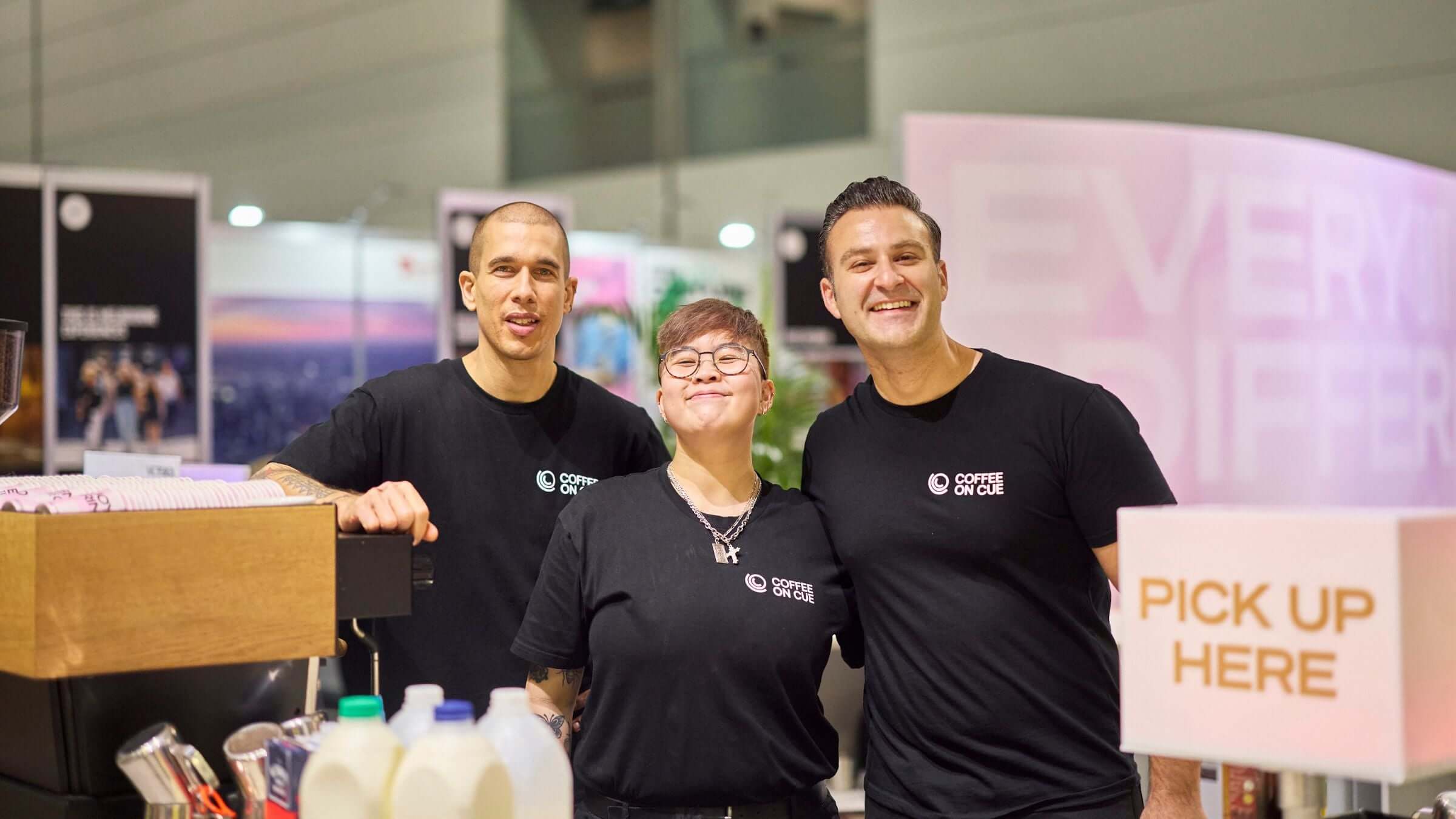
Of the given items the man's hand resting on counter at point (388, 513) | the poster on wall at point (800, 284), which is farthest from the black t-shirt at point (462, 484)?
the poster on wall at point (800, 284)

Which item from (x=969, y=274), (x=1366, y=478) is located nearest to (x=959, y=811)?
(x=969, y=274)

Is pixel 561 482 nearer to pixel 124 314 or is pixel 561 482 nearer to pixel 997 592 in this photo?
pixel 997 592

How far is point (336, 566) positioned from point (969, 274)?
3.34m

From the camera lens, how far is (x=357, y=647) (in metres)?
2.71

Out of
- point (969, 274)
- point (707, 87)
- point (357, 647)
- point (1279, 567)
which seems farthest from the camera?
point (707, 87)

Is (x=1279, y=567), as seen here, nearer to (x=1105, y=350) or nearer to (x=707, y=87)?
(x=1105, y=350)

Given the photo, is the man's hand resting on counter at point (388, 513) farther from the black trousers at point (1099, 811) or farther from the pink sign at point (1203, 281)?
the pink sign at point (1203, 281)

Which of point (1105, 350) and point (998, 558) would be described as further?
point (1105, 350)

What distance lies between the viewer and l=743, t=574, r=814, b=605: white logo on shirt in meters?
2.11

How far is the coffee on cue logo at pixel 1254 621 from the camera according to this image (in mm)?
1231

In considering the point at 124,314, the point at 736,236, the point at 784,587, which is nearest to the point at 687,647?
the point at 784,587

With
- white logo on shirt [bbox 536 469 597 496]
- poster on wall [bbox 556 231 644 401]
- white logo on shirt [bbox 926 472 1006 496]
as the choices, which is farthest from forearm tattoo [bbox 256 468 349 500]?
poster on wall [bbox 556 231 644 401]

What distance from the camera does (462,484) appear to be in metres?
2.59

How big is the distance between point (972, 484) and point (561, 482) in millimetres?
833
